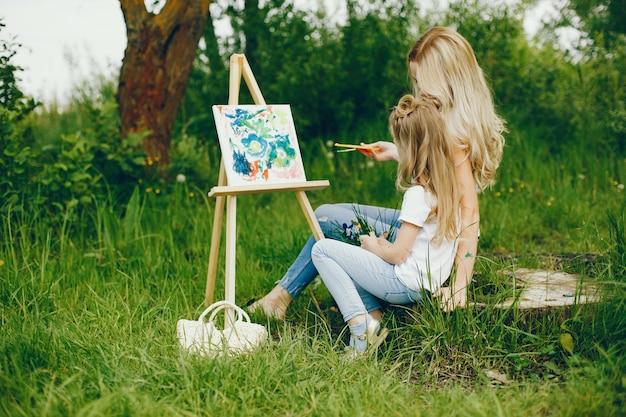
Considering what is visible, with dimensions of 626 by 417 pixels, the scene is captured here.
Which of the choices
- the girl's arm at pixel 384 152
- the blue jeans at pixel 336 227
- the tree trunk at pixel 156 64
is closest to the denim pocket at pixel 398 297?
the blue jeans at pixel 336 227

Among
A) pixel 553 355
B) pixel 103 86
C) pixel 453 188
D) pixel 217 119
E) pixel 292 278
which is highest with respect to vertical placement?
pixel 103 86

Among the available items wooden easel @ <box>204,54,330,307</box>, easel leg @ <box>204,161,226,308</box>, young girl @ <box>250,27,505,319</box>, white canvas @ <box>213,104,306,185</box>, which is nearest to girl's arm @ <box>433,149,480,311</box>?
young girl @ <box>250,27,505,319</box>

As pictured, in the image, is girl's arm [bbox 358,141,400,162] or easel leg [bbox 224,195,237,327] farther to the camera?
girl's arm [bbox 358,141,400,162]

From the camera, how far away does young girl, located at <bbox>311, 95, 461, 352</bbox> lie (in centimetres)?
259

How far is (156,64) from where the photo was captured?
4.45m

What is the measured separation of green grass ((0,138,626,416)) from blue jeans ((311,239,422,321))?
0.13 meters

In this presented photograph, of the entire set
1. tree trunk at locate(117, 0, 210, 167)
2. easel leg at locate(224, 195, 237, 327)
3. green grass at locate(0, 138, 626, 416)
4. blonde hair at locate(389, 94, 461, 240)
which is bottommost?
green grass at locate(0, 138, 626, 416)

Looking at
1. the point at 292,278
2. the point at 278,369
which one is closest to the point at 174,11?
the point at 292,278

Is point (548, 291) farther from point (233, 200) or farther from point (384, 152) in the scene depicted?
point (233, 200)

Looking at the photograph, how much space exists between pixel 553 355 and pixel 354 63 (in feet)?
12.3

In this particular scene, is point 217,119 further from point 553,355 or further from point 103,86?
point 103,86

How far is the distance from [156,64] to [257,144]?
1.72 meters

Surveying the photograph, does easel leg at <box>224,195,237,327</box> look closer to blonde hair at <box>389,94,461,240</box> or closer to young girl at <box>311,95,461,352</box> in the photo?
young girl at <box>311,95,461,352</box>

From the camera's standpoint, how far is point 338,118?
5871 mm
